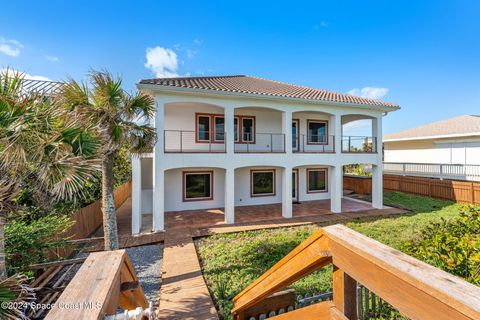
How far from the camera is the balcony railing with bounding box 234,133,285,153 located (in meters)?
15.1

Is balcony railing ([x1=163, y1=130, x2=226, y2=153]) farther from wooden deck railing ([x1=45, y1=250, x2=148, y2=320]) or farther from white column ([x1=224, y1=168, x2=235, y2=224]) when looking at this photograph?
wooden deck railing ([x1=45, y1=250, x2=148, y2=320])

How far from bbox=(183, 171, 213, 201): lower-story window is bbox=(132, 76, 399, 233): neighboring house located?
0.06 m

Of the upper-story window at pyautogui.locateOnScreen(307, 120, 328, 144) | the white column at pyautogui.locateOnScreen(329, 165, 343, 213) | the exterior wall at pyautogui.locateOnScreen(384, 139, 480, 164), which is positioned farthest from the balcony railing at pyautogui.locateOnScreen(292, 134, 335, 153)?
the exterior wall at pyautogui.locateOnScreen(384, 139, 480, 164)

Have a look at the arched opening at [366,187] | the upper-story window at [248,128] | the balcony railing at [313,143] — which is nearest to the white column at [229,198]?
the upper-story window at [248,128]

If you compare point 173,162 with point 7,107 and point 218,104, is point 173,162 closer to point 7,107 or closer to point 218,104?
point 218,104

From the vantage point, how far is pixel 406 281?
99 cm

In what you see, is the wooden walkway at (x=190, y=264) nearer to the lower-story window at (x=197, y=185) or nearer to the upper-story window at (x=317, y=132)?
the lower-story window at (x=197, y=185)

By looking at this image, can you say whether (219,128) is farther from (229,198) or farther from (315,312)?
(315,312)

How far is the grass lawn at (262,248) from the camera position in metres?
6.16

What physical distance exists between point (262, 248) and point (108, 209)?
5626mm

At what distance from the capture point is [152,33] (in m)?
14.5

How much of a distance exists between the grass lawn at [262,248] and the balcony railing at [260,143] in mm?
6015

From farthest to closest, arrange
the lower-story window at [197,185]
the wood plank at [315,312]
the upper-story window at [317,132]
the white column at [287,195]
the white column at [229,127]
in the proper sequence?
the upper-story window at [317,132] < the lower-story window at [197,185] < the white column at [287,195] < the white column at [229,127] < the wood plank at [315,312]

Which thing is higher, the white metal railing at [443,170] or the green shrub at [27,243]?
the white metal railing at [443,170]
